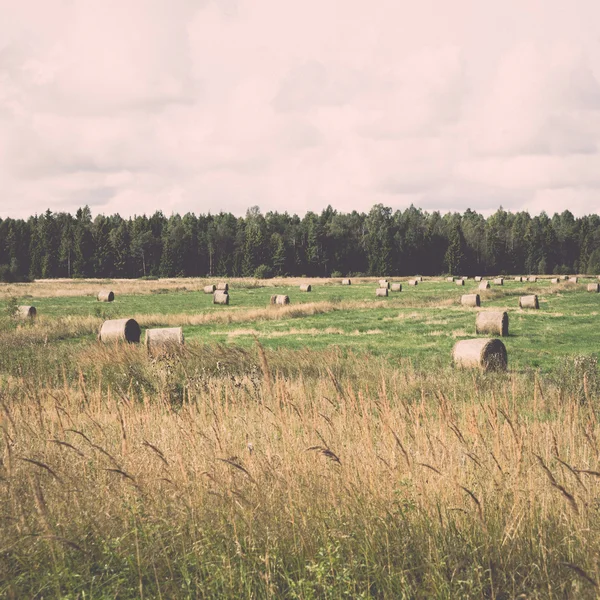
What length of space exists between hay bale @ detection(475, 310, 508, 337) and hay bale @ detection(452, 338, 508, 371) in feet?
23.8

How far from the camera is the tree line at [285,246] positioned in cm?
11031

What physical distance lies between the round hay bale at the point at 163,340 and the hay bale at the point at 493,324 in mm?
13498

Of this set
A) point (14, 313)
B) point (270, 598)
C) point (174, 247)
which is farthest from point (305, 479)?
point (174, 247)

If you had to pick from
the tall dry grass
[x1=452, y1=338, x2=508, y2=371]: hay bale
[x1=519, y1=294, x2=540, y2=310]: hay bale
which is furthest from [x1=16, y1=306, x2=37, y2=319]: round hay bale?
[x1=519, y1=294, x2=540, y2=310]: hay bale

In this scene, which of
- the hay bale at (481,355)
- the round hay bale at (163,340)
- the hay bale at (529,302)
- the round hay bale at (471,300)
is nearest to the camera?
the round hay bale at (163,340)

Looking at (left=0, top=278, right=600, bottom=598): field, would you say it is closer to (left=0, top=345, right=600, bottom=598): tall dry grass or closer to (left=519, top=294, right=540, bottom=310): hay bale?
(left=0, top=345, right=600, bottom=598): tall dry grass

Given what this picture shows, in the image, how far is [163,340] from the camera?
15.6 metres

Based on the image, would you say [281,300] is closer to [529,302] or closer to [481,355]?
[529,302]

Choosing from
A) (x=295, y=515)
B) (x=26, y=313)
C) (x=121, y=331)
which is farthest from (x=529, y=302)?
(x=295, y=515)

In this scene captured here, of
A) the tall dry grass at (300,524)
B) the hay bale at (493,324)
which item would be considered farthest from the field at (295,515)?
the hay bale at (493,324)

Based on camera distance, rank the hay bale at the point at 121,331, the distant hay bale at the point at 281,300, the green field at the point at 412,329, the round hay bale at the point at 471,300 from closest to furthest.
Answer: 1. the green field at the point at 412,329
2. the hay bale at the point at 121,331
3. the round hay bale at the point at 471,300
4. the distant hay bale at the point at 281,300

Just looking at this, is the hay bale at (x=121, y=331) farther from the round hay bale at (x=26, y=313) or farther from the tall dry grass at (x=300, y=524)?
the tall dry grass at (x=300, y=524)

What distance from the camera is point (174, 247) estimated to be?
380 ft

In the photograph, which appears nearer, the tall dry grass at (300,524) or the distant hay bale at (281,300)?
the tall dry grass at (300,524)
